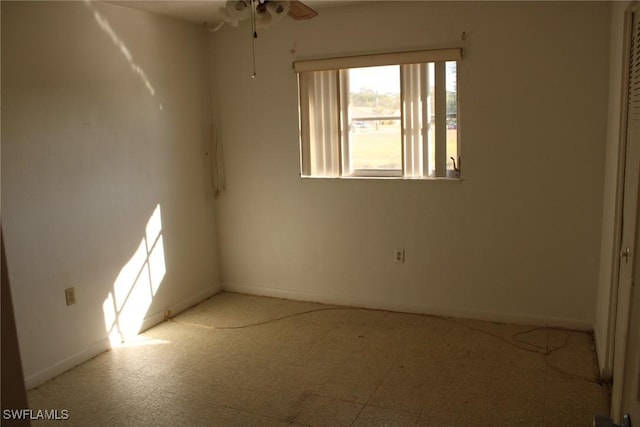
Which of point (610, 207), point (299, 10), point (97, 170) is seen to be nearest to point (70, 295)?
point (97, 170)

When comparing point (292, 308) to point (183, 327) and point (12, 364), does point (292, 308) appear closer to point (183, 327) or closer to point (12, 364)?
point (183, 327)

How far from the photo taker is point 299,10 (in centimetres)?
263

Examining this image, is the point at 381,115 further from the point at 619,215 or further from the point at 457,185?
the point at 619,215

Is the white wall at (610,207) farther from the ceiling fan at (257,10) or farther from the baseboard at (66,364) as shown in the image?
the baseboard at (66,364)

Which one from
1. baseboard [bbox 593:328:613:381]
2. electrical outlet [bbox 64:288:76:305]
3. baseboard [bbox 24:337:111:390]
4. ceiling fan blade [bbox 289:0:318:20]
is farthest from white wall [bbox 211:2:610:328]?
electrical outlet [bbox 64:288:76:305]

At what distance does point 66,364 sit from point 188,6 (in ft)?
8.31

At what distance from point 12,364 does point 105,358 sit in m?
2.95

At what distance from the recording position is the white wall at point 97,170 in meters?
3.09

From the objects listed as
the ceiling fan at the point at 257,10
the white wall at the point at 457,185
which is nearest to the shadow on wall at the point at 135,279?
the white wall at the point at 457,185

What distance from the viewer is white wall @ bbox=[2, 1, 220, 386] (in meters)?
3.09

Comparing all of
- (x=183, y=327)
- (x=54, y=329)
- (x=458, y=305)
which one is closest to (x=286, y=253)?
(x=183, y=327)

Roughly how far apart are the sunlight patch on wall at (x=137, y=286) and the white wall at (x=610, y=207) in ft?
10.0

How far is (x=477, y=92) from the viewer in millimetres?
3721

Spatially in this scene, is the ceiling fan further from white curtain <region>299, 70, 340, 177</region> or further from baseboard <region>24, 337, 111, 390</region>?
baseboard <region>24, 337, 111, 390</region>
